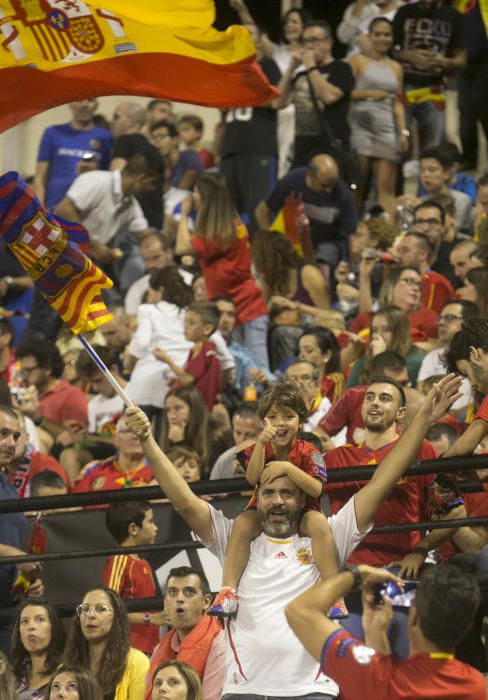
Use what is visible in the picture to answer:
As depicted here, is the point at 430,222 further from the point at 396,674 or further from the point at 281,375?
the point at 396,674

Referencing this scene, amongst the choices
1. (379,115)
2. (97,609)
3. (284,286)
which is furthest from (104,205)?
(97,609)

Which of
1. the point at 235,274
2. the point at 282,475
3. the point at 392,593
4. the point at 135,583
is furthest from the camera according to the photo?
the point at 235,274

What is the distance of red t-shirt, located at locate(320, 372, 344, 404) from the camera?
36.8 feet

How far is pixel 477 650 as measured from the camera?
7.76 meters

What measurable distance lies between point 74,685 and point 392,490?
188 centimetres

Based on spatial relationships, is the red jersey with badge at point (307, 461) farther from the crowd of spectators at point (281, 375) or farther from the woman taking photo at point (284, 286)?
the woman taking photo at point (284, 286)

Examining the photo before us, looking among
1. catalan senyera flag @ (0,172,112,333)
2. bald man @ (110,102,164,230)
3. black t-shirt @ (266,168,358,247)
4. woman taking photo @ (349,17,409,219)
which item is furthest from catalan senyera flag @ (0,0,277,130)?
woman taking photo @ (349,17,409,219)

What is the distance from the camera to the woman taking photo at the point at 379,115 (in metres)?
16.1

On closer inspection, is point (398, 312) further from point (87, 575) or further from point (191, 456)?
point (87, 575)

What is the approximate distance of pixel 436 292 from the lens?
12.2 m

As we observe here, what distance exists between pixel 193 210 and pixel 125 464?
598 cm

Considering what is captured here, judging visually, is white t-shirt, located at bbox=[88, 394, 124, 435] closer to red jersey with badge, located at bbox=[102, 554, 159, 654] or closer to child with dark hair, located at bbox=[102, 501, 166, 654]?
child with dark hair, located at bbox=[102, 501, 166, 654]

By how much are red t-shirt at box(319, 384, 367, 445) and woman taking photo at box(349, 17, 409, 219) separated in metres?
6.40

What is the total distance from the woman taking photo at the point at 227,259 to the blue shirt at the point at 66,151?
2.31 meters
